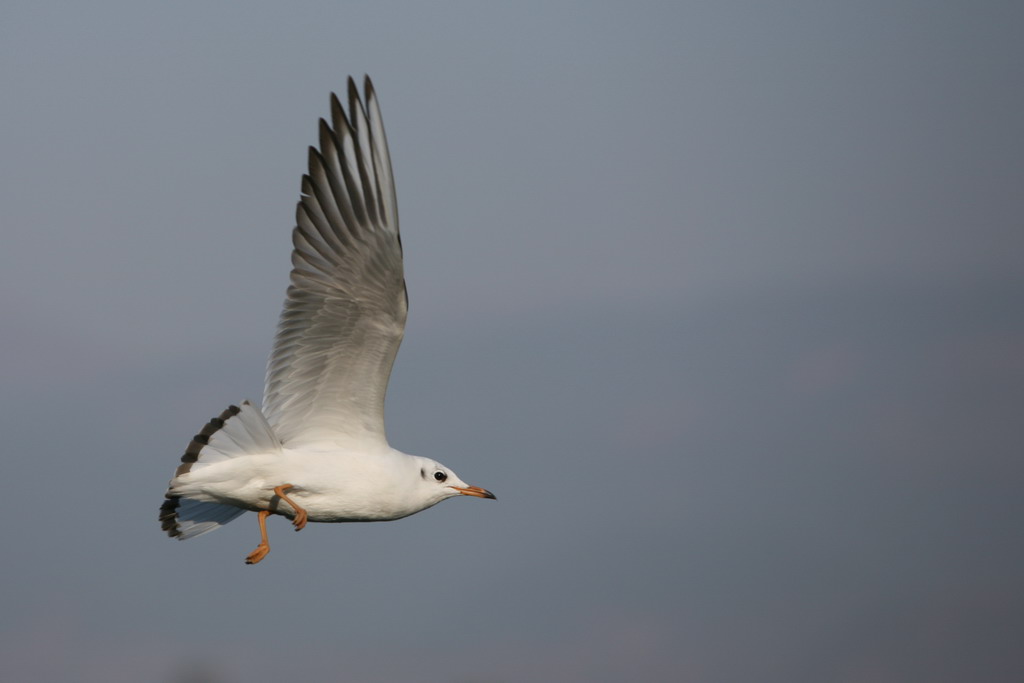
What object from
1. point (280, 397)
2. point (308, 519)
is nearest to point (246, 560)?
point (308, 519)

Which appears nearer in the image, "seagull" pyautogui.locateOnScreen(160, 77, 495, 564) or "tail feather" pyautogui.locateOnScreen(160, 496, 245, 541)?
"seagull" pyautogui.locateOnScreen(160, 77, 495, 564)

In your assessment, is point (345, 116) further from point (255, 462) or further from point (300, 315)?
point (255, 462)

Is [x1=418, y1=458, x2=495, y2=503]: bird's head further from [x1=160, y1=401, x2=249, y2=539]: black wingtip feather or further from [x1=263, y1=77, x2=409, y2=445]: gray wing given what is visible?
[x1=160, y1=401, x2=249, y2=539]: black wingtip feather

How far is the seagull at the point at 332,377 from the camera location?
11953 millimetres

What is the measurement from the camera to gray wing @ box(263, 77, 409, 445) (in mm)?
12109

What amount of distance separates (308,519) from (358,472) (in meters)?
0.66

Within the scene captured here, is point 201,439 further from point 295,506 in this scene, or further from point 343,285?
point 343,285

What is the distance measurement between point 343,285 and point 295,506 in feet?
7.14

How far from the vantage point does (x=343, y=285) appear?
1213 cm

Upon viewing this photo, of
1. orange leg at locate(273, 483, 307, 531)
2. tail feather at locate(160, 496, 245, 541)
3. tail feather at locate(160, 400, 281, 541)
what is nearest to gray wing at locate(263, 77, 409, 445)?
tail feather at locate(160, 400, 281, 541)

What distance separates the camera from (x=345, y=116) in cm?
1240

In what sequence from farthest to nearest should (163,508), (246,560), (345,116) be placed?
(163,508) → (345,116) → (246,560)

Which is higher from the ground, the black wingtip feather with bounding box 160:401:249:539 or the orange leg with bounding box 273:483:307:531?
the black wingtip feather with bounding box 160:401:249:539

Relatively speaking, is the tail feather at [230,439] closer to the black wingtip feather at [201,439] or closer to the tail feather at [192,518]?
the black wingtip feather at [201,439]
